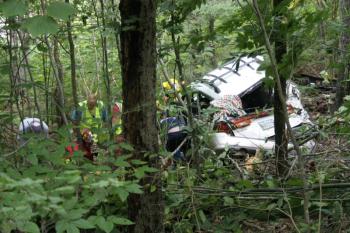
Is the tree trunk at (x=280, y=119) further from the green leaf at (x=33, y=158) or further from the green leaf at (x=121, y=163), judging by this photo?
the green leaf at (x=33, y=158)

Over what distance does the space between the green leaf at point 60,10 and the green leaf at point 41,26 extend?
26 mm

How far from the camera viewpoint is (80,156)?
3.05 metres

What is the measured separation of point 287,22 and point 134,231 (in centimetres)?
213

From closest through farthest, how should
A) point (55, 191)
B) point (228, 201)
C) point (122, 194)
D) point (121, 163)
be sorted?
point (55, 191) → point (122, 194) → point (121, 163) → point (228, 201)

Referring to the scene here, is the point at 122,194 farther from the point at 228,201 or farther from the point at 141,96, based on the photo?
the point at 228,201

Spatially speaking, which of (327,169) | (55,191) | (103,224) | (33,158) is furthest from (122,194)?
(327,169)

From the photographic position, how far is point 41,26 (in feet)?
6.44

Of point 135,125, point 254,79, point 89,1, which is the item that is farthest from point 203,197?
point 254,79


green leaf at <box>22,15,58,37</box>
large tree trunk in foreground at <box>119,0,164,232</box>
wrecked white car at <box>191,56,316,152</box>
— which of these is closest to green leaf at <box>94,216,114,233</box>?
green leaf at <box>22,15,58,37</box>

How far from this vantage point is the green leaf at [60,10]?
6.44ft

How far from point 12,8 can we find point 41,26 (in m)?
0.15

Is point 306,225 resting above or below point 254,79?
below

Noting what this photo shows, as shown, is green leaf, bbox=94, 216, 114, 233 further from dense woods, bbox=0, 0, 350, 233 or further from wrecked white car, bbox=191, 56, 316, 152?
wrecked white car, bbox=191, 56, 316, 152

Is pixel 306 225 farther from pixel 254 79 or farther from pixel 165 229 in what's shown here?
pixel 254 79
